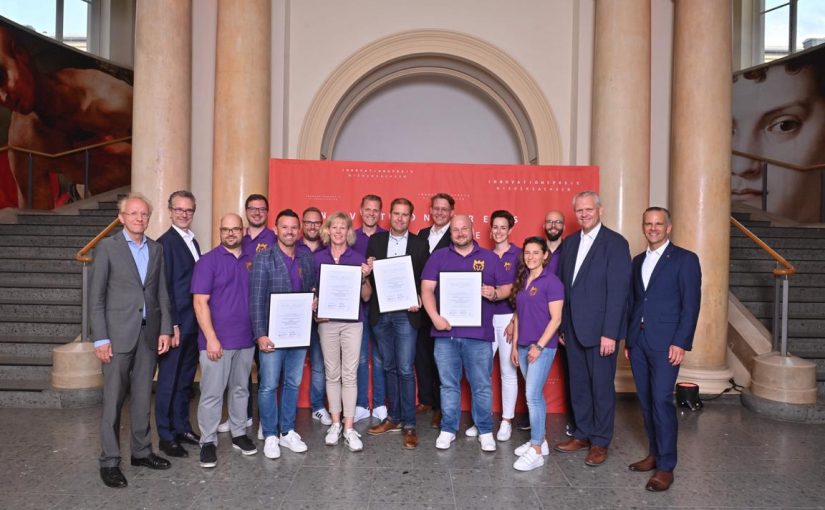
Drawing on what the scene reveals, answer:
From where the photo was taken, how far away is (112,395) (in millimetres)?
3691

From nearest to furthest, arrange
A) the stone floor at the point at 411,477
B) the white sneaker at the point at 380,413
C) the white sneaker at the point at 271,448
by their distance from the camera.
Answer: the stone floor at the point at 411,477, the white sneaker at the point at 271,448, the white sneaker at the point at 380,413

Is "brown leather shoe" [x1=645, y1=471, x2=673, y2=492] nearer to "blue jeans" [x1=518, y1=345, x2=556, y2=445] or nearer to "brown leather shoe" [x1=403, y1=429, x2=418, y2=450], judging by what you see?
"blue jeans" [x1=518, y1=345, x2=556, y2=445]

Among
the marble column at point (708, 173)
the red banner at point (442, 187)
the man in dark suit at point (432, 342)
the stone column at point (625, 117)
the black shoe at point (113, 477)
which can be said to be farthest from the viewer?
the stone column at point (625, 117)

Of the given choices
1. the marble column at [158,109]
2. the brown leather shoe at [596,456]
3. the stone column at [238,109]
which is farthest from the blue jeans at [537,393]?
the marble column at [158,109]

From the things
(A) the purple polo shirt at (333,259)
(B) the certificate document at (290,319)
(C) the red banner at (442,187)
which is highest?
(C) the red banner at (442,187)

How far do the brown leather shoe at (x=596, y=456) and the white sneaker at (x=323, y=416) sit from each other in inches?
85.7

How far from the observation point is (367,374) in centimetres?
502

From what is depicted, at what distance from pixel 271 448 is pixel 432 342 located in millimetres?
1687

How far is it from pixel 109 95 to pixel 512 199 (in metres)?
10.7

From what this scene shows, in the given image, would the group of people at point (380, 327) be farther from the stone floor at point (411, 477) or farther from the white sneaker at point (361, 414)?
the white sneaker at point (361, 414)

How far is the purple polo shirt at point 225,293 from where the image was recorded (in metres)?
3.85

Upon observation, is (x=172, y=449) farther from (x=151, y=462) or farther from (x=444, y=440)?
(x=444, y=440)

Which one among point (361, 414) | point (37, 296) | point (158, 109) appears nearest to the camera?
point (361, 414)

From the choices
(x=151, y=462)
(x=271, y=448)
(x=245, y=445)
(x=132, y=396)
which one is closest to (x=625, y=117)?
(x=271, y=448)
